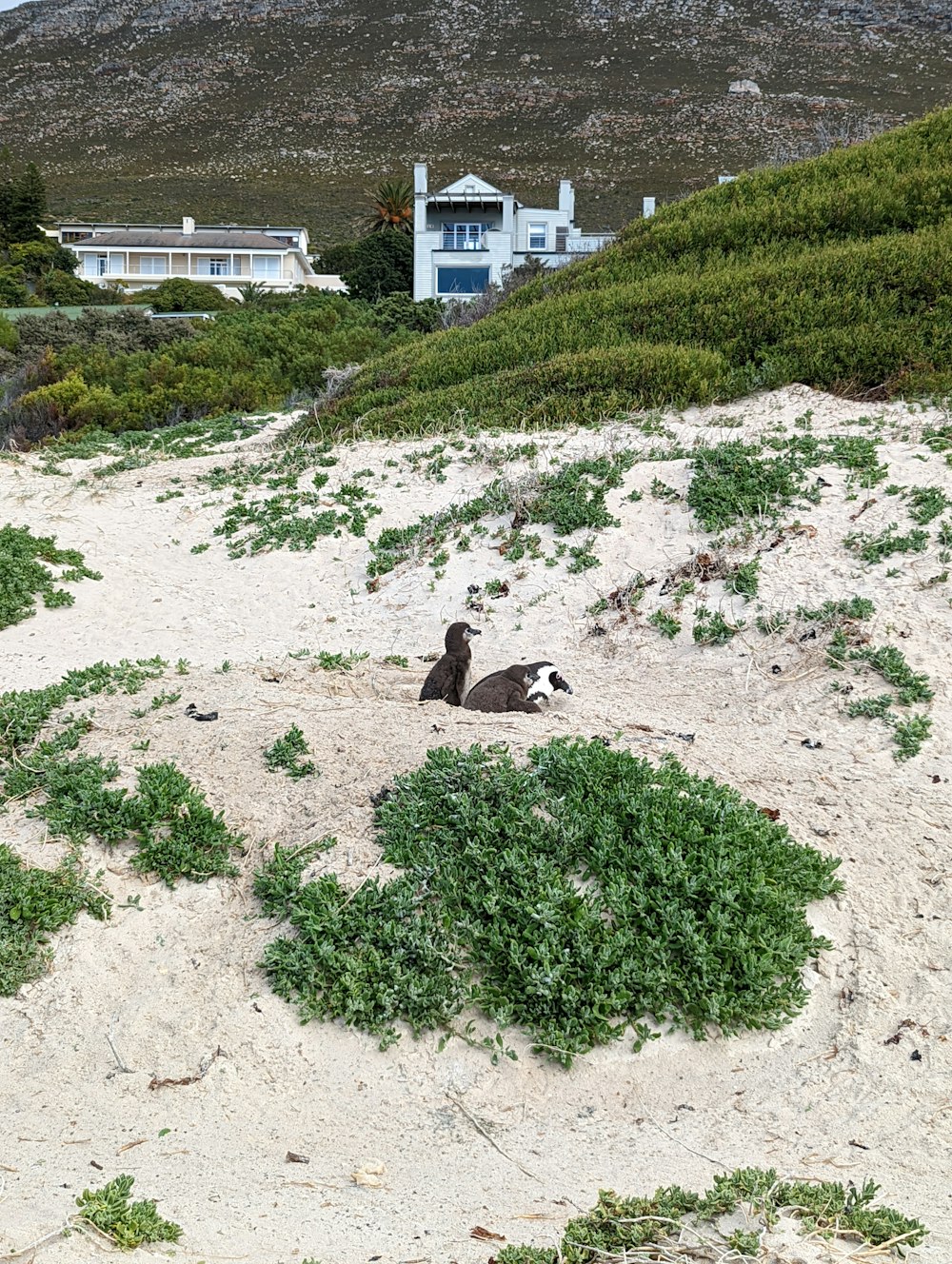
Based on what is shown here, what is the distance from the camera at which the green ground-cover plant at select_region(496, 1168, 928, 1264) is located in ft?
10.2

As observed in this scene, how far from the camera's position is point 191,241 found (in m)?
60.6

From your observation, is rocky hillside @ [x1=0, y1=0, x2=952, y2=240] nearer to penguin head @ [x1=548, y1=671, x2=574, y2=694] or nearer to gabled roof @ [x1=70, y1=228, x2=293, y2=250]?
gabled roof @ [x1=70, y1=228, x2=293, y2=250]

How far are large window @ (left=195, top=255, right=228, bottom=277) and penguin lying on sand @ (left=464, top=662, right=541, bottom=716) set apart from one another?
58.9m

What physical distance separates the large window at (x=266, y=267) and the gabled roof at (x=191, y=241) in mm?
763

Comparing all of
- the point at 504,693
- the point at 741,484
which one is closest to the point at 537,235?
the point at 741,484

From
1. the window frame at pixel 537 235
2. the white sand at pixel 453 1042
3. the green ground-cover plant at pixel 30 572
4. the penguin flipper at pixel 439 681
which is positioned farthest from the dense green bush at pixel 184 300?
the penguin flipper at pixel 439 681

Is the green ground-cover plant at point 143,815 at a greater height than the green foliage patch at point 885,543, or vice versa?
the green foliage patch at point 885,543

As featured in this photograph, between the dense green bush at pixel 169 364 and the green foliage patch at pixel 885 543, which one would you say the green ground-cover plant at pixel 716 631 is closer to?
the green foliage patch at pixel 885 543

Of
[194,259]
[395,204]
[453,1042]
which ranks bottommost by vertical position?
[453,1042]

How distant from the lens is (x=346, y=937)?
183 inches

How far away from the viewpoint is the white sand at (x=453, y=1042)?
353 centimetres

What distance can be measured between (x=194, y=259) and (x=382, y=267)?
1996 cm

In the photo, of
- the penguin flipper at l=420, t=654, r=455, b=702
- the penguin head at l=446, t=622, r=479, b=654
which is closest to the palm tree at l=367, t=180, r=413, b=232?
the penguin head at l=446, t=622, r=479, b=654

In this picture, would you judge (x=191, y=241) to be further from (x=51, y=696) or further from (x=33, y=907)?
(x=33, y=907)
